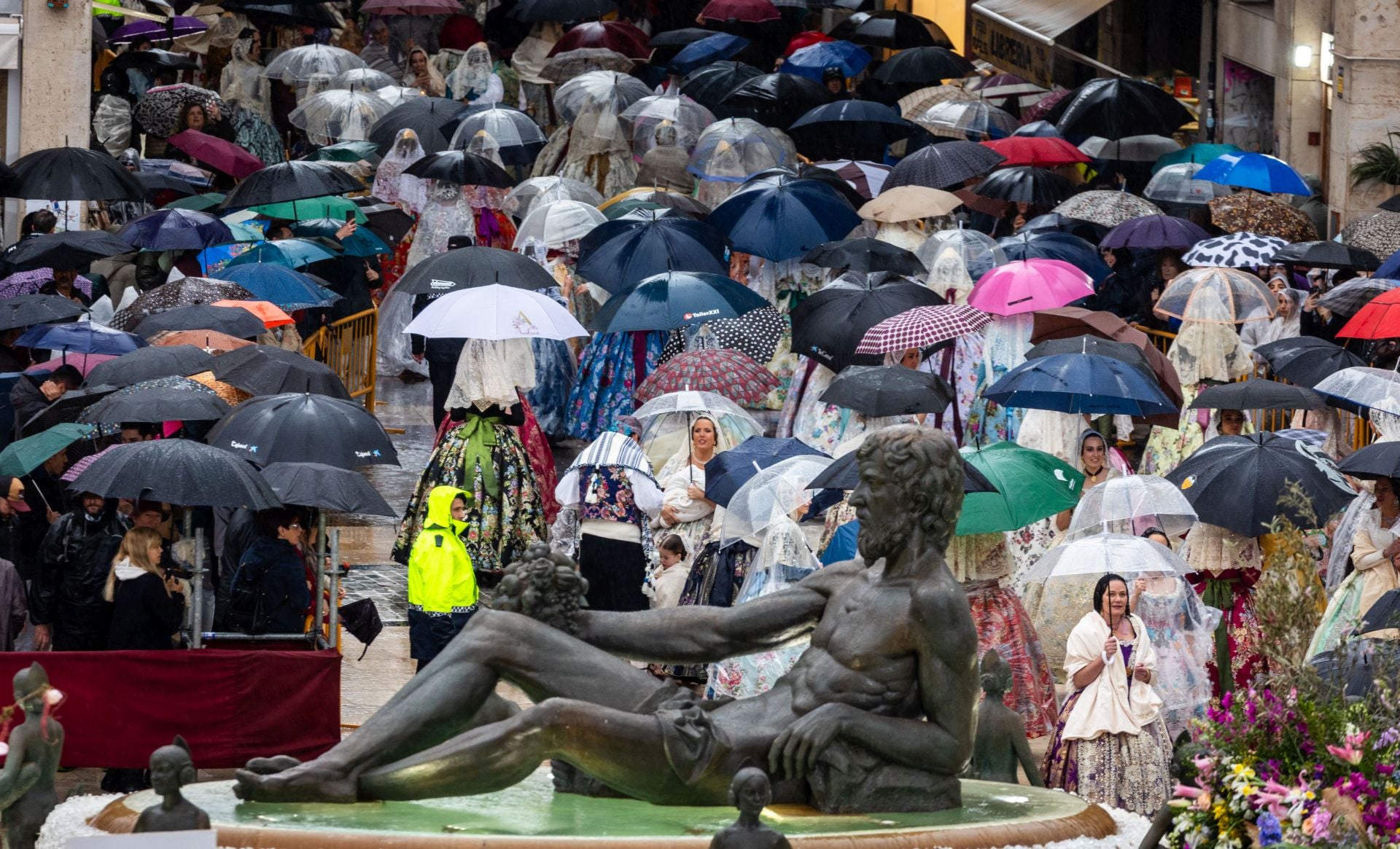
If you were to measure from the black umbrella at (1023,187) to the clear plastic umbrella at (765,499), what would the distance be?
880 centimetres

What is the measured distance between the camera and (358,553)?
17.5 m

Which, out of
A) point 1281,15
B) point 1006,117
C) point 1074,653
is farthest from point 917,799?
point 1281,15

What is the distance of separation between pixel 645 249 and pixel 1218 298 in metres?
3.84

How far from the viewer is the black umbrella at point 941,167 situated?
2111 centimetres

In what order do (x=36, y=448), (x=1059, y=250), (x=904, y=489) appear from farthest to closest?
(x=1059, y=250) → (x=36, y=448) → (x=904, y=489)

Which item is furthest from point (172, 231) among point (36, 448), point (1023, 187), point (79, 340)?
point (1023, 187)

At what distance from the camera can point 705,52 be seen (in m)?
28.3


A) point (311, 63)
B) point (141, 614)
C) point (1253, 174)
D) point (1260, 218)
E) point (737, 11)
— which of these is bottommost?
point (141, 614)

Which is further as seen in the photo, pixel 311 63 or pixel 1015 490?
pixel 311 63

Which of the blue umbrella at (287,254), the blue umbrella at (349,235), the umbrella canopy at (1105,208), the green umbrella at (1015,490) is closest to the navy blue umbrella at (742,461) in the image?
the green umbrella at (1015,490)

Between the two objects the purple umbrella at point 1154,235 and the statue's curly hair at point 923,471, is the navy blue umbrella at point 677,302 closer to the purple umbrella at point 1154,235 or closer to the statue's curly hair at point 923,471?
the purple umbrella at point 1154,235

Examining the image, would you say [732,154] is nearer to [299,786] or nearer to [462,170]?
[462,170]

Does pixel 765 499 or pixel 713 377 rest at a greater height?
pixel 713 377

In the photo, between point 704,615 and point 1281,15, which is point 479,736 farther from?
point 1281,15
